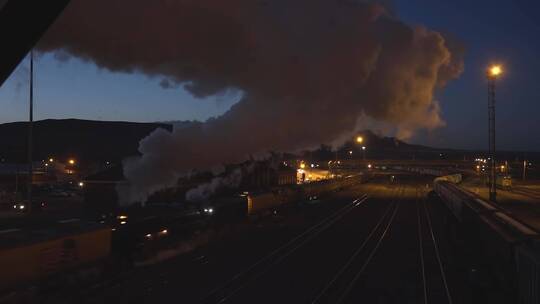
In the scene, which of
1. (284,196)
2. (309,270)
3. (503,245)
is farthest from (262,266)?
(284,196)

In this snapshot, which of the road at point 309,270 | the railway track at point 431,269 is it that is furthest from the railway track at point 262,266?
the railway track at point 431,269

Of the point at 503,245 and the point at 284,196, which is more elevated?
the point at 503,245

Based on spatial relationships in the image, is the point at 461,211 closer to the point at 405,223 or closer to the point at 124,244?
the point at 405,223

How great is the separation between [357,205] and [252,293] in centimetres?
3519

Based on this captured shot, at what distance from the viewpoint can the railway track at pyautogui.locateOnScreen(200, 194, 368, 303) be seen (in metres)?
16.0

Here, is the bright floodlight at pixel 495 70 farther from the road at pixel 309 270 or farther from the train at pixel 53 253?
the train at pixel 53 253

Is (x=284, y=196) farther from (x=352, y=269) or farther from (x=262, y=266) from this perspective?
(x=352, y=269)

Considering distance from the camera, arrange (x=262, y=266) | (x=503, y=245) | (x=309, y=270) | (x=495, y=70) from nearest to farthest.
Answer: (x=503, y=245)
(x=309, y=270)
(x=262, y=266)
(x=495, y=70)

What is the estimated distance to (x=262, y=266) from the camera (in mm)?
20750

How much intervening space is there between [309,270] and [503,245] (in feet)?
23.9

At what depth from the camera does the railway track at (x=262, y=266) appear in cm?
1598

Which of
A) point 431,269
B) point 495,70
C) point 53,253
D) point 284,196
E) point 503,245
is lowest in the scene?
point 431,269

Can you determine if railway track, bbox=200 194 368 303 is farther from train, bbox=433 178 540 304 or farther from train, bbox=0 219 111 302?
train, bbox=433 178 540 304

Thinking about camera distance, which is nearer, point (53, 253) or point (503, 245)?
point (53, 253)
